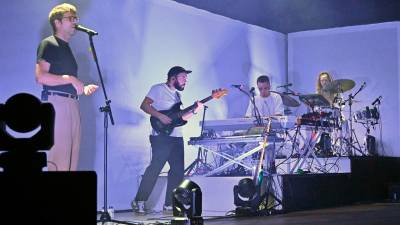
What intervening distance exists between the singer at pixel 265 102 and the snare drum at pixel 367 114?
4.12 ft

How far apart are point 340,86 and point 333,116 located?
66 cm

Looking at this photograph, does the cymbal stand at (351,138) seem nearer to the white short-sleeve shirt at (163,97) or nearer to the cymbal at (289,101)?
the cymbal at (289,101)

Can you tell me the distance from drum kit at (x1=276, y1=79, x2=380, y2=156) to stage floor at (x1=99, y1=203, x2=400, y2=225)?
126 cm

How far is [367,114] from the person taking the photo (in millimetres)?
8422

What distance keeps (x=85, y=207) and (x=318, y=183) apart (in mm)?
5555

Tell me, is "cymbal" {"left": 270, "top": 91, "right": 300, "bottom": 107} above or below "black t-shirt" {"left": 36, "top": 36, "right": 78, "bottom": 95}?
below

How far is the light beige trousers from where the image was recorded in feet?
17.8

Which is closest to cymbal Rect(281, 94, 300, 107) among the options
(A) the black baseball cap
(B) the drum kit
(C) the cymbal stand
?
(B) the drum kit

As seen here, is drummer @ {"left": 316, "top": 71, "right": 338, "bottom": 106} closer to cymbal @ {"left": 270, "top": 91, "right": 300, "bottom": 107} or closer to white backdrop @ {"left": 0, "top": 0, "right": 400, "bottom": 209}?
white backdrop @ {"left": 0, "top": 0, "right": 400, "bottom": 209}

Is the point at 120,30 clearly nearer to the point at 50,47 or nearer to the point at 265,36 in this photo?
the point at 50,47

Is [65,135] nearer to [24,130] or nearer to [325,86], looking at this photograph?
[325,86]

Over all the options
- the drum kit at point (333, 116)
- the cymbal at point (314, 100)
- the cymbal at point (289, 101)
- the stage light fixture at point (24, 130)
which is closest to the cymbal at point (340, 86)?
the drum kit at point (333, 116)

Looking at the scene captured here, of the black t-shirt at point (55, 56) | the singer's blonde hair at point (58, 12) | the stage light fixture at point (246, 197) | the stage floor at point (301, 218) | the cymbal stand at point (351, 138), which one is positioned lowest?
the stage floor at point (301, 218)

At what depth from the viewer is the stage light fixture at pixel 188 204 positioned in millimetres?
4285
